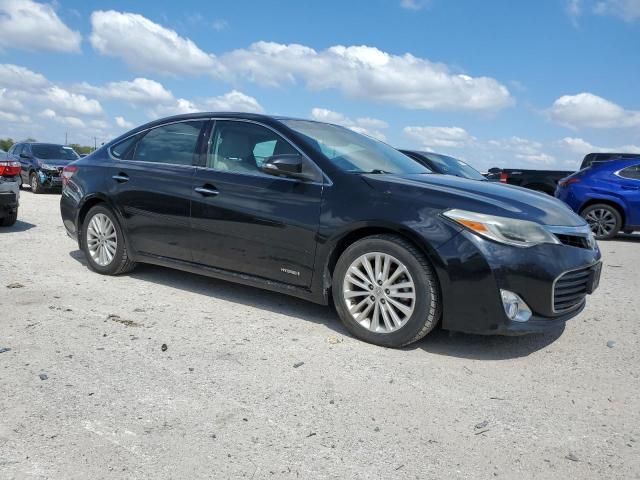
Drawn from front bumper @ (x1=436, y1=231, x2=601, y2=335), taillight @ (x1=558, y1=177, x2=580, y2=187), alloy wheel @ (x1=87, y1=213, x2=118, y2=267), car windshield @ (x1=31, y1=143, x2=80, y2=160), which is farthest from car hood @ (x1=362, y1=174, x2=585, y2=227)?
car windshield @ (x1=31, y1=143, x2=80, y2=160)

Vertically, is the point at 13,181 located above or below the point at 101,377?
above

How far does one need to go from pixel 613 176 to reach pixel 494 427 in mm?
9425

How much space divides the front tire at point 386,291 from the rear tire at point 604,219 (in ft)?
27.8

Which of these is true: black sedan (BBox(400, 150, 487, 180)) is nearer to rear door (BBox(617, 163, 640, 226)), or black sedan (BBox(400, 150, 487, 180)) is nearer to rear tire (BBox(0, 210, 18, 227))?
rear door (BBox(617, 163, 640, 226))

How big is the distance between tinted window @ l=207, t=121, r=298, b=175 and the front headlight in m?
1.47

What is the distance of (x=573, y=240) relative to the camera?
148 inches

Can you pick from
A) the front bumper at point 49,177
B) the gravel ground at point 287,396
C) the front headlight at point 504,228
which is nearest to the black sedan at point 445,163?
the gravel ground at point 287,396

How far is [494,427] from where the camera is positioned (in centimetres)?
278

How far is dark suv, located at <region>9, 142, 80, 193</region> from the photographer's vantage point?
16.8 meters

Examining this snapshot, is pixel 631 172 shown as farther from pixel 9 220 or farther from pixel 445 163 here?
pixel 9 220

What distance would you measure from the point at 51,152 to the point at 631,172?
16.3m

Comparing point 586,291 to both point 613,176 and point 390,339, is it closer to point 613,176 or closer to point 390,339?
point 390,339

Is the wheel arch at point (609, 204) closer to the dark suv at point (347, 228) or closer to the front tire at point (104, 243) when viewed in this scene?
the dark suv at point (347, 228)

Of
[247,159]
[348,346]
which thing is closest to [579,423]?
[348,346]
